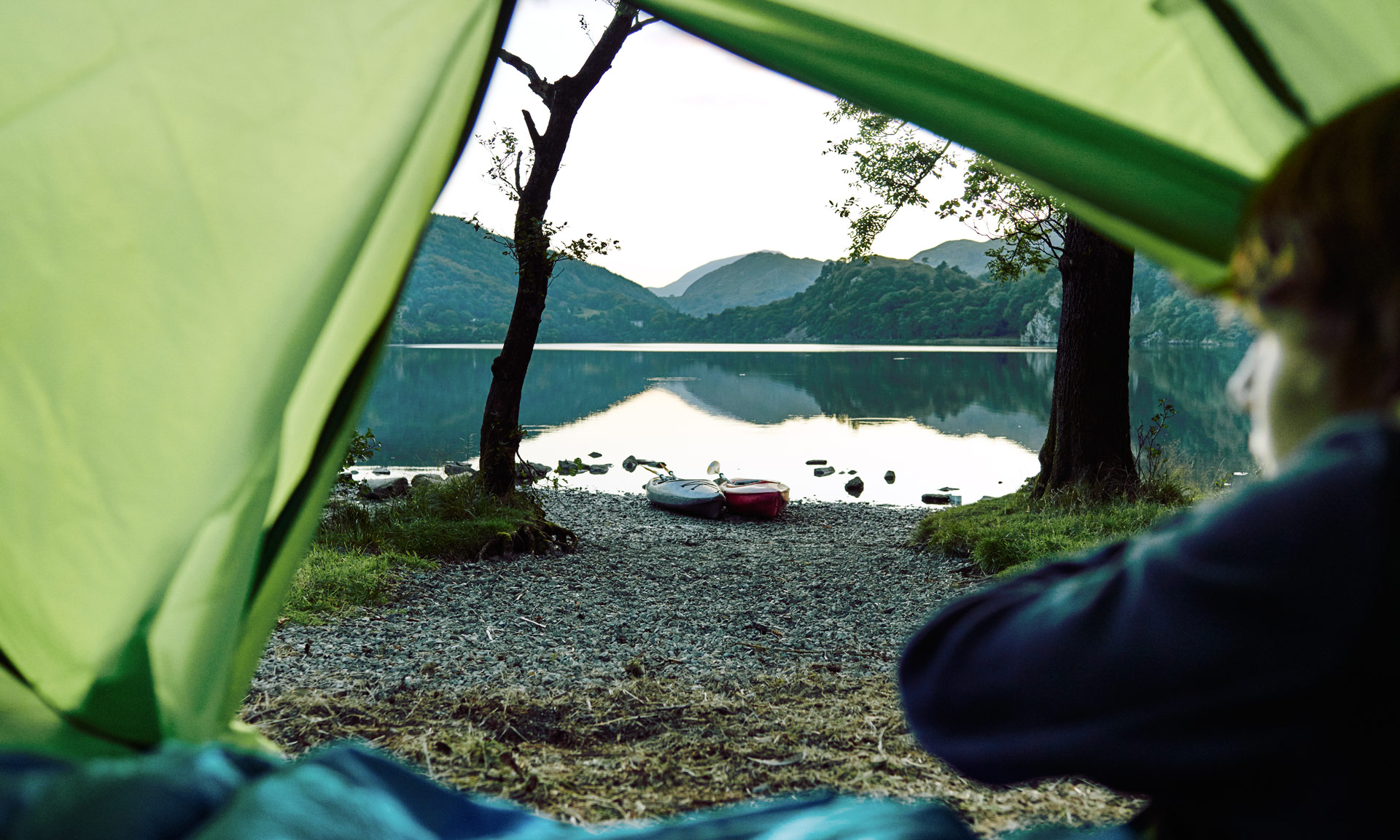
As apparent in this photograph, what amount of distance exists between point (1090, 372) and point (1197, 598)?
713cm

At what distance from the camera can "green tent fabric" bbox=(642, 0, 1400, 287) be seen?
5.03 ft

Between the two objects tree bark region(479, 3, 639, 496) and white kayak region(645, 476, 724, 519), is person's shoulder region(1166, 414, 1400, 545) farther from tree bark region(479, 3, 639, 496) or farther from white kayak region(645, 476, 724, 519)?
white kayak region(645, 476, 724, 519)

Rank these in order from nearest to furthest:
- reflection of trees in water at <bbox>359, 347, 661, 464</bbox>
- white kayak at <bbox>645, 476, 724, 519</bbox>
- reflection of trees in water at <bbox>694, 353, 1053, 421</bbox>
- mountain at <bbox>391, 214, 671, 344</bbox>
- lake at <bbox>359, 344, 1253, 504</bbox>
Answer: white kayak at <bbox>645, 476, 724, 519</bbox>, lake at <bbox>359, 344, 1253, 504</bbox>, reflection of trees in water at <bbox>359, 347, 661, 464</bbox>, reflection of trees in water at <bbox>694, 353, 1053, 421</bbox>, mountain at <bbox>391, 214, 671, 344</bbox>

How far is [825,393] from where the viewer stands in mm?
33469

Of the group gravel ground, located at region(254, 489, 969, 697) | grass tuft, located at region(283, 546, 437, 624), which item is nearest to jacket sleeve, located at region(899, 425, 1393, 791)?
gravel ground, located at region(254, 489, 969, 697)

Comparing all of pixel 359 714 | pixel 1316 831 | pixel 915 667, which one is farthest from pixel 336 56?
pixel 359 714

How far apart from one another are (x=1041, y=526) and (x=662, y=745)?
4349 millimetres

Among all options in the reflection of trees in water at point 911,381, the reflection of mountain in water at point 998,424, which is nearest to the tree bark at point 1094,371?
the reflection of mountain in water at point 998,424

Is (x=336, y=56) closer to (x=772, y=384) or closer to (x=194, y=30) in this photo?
(x=194, y=30)

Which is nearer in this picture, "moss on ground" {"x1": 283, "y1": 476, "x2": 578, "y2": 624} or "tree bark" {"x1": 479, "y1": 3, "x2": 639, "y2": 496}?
"moss on ground" {"x1": 283, "y1": 476, "x2": 578, "y2": 624}

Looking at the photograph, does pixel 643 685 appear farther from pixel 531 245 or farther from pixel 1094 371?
pixel 1094 371

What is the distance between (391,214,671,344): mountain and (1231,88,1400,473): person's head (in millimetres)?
76657

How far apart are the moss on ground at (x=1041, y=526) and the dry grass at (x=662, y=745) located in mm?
2648

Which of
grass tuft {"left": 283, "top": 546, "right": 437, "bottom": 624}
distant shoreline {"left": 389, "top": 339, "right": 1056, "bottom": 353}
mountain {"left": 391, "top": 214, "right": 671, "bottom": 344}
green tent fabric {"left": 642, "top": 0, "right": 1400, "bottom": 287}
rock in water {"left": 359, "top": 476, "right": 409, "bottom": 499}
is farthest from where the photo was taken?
mountain {"left": 391, "top": 214, "right": 671, "bottom": 344}
